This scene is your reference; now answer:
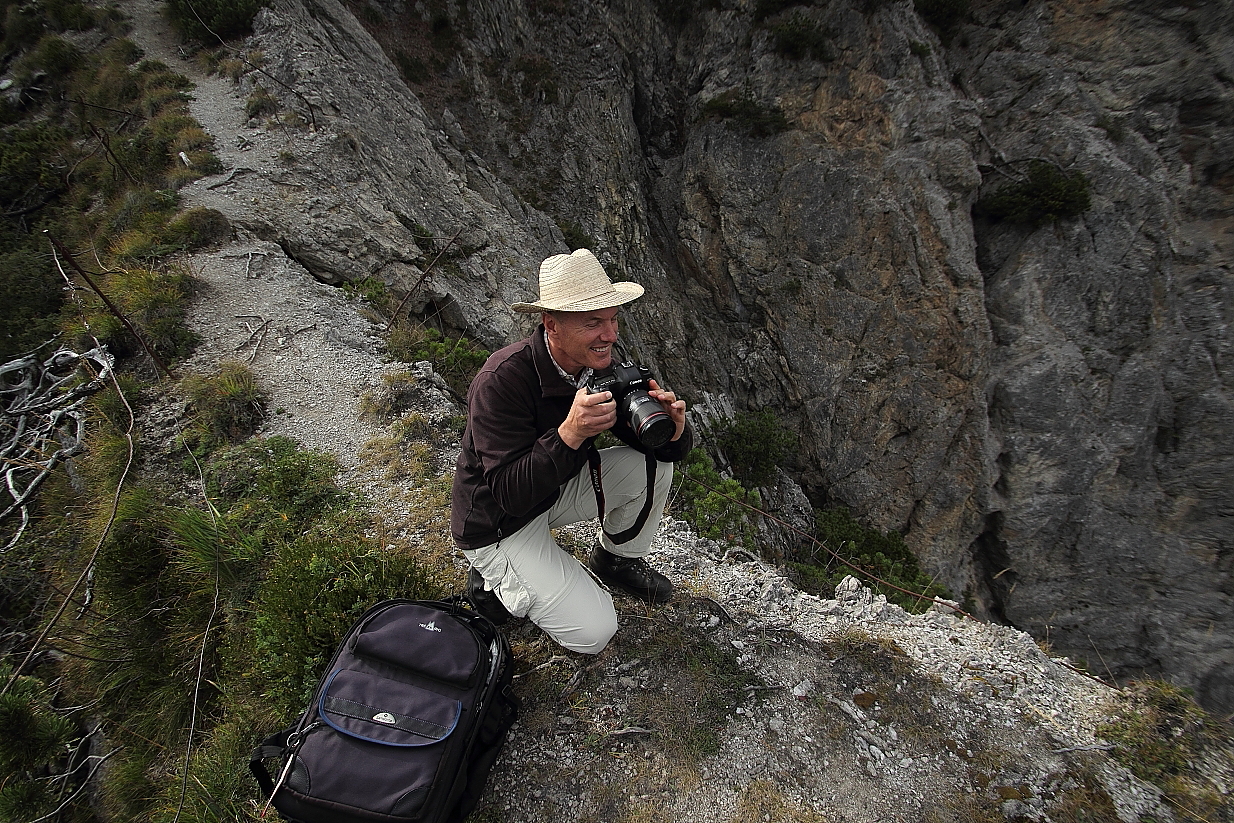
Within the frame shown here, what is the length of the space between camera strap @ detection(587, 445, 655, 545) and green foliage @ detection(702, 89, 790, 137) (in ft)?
63.6

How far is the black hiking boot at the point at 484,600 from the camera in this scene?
3.42 metres

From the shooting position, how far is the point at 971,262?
54.8ft

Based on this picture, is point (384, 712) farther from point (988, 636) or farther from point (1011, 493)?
point (1011, 493)

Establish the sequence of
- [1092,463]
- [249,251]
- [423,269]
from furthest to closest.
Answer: [1092,463]
[423,269]
[249,251]

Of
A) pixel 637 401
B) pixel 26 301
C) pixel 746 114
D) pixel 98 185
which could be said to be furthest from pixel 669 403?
pixel 746 114

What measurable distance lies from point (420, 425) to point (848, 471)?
15818mm

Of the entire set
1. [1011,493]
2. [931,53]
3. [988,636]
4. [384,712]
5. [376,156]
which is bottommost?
[1011,493]

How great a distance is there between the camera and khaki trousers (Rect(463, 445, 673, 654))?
9.85ft

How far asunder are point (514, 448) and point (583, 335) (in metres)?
0.75

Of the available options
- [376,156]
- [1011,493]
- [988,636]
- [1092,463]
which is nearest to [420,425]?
[988,636]

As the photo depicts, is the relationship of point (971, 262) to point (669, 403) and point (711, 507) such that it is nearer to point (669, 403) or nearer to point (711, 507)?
point (711, 507)

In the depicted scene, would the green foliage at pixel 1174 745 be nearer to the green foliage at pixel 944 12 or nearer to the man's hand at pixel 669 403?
the man's hand at pixel 669 403

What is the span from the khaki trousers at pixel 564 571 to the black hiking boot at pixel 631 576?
0.50 m

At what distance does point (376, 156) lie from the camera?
38.3 feet
